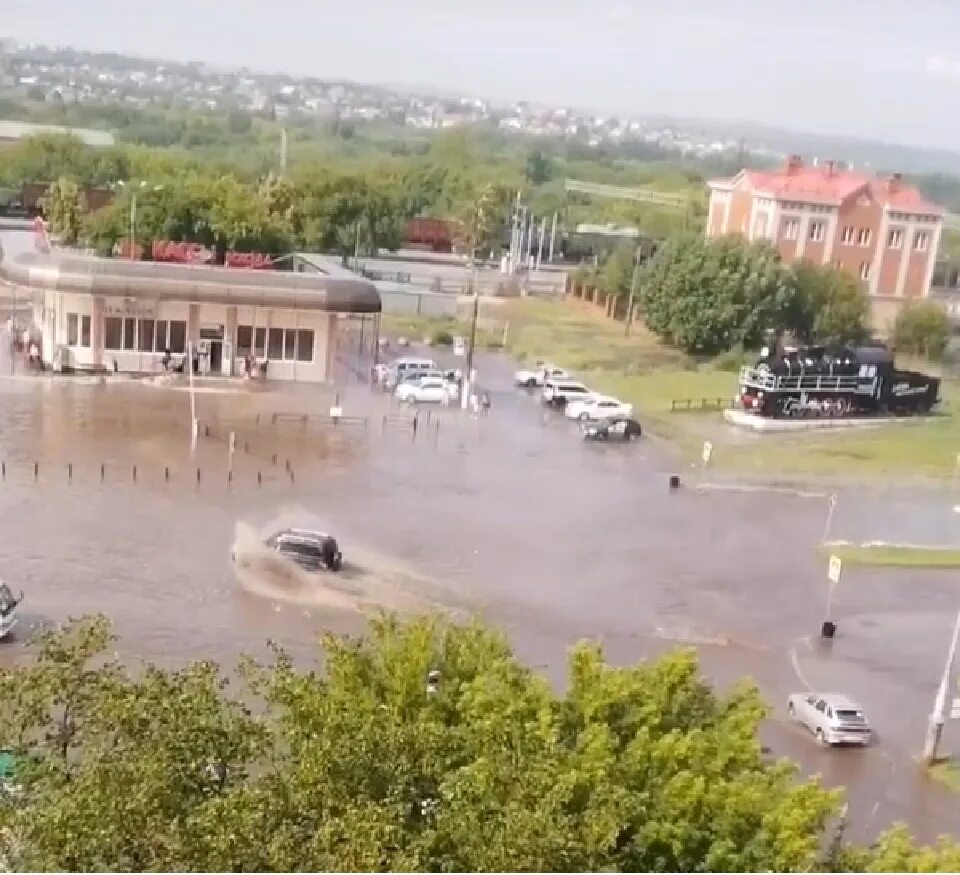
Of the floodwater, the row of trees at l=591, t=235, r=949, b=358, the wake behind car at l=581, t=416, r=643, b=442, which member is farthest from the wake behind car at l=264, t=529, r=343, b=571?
the row of trees at l=591, t=235, r=949, b=358

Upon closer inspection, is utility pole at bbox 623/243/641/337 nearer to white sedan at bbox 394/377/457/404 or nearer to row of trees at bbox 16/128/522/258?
row of trees at bbox 16/128/522/258

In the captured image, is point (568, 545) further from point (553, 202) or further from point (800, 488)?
point (553, 202)

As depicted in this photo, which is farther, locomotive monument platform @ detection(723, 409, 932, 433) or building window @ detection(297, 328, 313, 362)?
locomotive monument platform @ detection(723, 409, 932, 433)

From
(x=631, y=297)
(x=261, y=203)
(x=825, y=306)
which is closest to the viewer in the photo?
(x=825, y=306)

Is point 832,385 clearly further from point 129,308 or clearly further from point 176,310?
point 129,308

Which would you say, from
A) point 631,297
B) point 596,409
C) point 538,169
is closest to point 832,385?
point 596,409

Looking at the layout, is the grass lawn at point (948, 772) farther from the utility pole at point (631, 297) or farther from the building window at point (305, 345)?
the utility pole at point (631, 297)

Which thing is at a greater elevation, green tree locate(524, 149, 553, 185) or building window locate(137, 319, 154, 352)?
green tree locate(524, 149, 553, 185)
